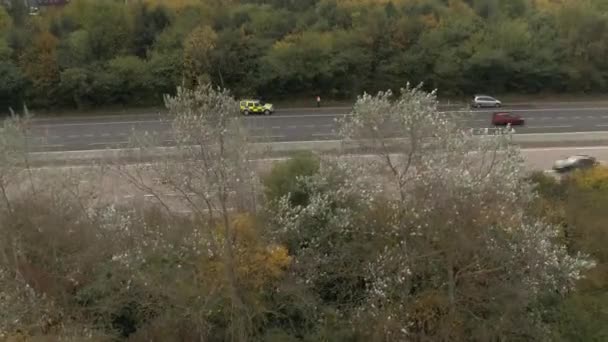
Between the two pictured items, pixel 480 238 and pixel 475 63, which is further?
pixel 475 63

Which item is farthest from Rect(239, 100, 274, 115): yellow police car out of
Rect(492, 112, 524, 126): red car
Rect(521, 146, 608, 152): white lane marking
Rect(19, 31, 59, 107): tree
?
Rect(521, 146, 608, 152): white lane marking

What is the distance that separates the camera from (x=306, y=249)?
16141mm

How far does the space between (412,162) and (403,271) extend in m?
2.73

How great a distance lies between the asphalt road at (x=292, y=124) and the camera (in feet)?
102

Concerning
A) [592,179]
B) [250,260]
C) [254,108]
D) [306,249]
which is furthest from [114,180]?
[592,179]

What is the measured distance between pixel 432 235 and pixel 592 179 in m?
10.2

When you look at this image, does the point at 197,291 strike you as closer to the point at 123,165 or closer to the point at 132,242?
the point at 132,242

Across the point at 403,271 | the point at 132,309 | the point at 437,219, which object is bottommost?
the point at 132,309

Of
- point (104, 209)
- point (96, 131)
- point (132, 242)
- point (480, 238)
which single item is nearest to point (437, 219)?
point (480, 238)

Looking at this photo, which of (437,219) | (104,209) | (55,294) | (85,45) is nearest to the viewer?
(437,219)

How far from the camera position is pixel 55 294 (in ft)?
51.3

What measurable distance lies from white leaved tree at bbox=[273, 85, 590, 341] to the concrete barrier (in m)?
1.25

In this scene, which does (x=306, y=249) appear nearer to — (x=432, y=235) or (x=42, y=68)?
(x=432, y=235)

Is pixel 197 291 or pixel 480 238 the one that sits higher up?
pixel 480 238
